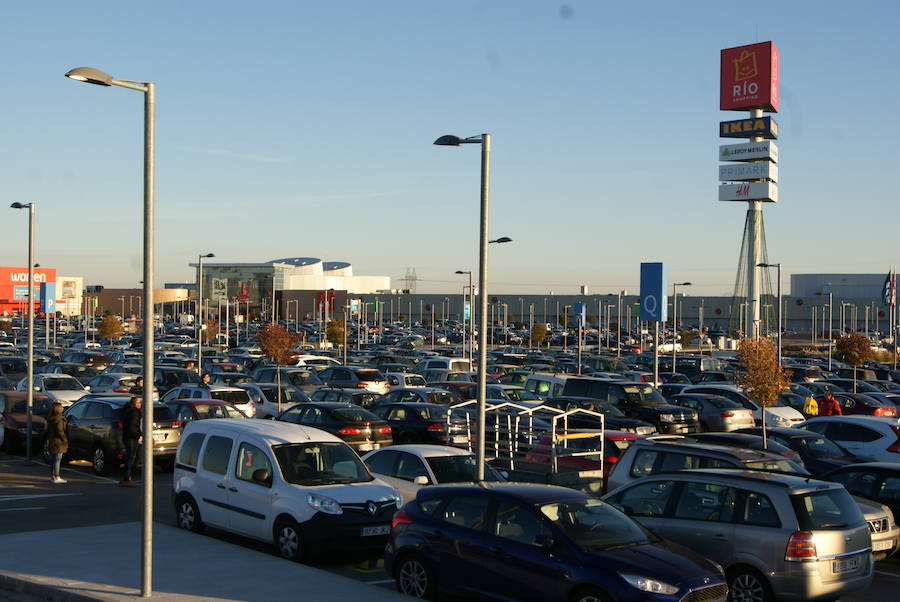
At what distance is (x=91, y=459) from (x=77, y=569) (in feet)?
34.6

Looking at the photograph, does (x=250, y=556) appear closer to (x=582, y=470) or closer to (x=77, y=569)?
(x=77, y=569)

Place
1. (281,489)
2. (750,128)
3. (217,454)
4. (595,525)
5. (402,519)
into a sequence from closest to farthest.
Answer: (595,525)
(402,519)
(281,489)
(217,454)
(750,128)

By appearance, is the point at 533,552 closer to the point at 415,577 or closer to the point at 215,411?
the point at 415,577

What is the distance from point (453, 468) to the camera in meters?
15.2

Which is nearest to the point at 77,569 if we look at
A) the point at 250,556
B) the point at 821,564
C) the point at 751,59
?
the point at 250,556

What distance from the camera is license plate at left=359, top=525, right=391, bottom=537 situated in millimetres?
12566

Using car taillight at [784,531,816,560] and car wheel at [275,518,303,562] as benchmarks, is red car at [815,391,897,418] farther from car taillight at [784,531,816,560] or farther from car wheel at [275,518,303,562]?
car wheel at [275,518,303,562]

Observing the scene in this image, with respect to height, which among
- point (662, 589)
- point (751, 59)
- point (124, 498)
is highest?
point (751, 59)

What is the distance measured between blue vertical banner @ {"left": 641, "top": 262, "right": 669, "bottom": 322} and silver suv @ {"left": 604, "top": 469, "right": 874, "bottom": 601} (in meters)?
22.1

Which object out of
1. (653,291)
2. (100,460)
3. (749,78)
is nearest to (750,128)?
(749,78)

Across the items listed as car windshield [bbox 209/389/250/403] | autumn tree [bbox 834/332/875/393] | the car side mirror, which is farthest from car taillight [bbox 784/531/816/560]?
autumn tree [bbox 834/332/875/393]

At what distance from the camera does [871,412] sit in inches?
1268

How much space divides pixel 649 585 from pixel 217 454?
23.9 ft

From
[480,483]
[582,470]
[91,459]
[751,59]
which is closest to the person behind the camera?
[480,483]
